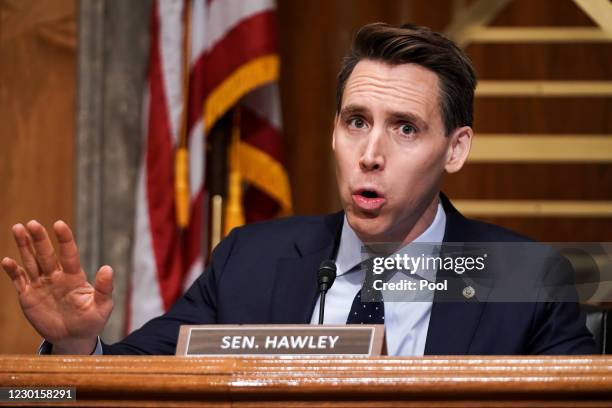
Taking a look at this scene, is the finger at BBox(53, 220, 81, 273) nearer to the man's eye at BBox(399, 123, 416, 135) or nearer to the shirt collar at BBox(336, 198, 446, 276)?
the shirt collar at BBox(336, 198, 446, 276)

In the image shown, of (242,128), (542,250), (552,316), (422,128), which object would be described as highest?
(242,128)

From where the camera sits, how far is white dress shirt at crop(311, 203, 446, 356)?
2.15 meters

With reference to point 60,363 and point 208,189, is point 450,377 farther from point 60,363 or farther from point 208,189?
point 208,189

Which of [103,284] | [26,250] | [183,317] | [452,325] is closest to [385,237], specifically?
[452,325]

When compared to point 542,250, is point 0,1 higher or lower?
higher

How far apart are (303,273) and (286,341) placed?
0.80 m

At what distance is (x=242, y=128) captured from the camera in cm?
406

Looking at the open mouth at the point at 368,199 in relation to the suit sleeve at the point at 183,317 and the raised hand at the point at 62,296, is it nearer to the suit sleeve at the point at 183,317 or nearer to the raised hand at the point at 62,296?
the suit sleeve at the point at 183,317

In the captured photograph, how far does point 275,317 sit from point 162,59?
6.42ft

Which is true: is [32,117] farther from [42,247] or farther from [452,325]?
[452,325]

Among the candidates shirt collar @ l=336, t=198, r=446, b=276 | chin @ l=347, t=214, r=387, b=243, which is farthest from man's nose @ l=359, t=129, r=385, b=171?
shirt collar @ l=336, t=198, r=446, b=276

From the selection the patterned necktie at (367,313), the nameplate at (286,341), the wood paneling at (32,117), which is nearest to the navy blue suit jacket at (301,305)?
the patterned necktie at (367,313)

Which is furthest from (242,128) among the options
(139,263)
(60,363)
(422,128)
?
(60,363)

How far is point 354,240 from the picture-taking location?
7.78ft
